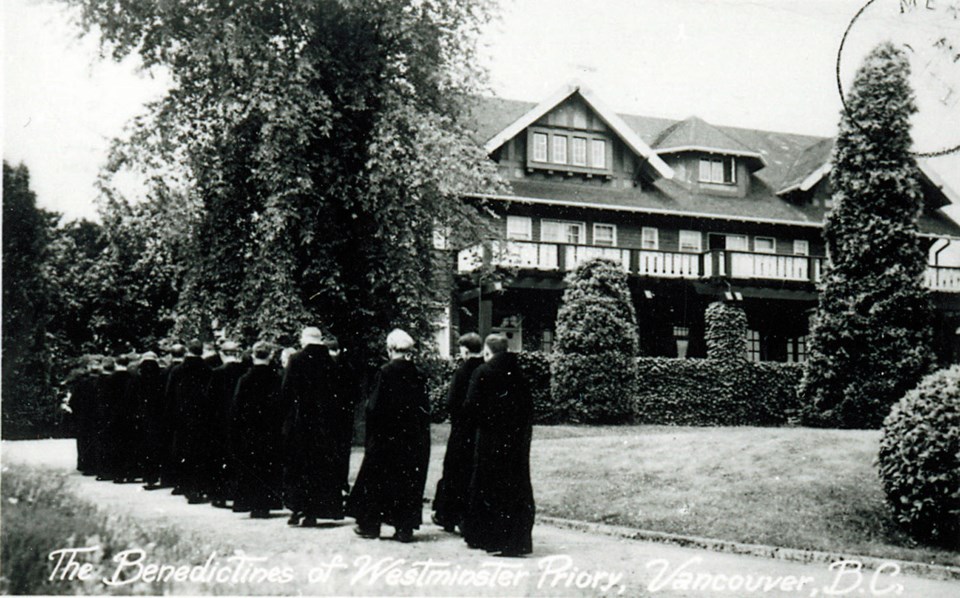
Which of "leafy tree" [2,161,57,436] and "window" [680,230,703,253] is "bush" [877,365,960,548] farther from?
"window" [680,230,703,253]

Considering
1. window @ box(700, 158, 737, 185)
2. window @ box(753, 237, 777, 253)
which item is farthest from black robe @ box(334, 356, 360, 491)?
window @ box(753, 237, 777, 253)

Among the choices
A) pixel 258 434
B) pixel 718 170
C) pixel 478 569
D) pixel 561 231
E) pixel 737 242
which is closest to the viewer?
pixel 478 569

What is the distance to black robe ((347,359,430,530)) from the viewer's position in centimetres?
912

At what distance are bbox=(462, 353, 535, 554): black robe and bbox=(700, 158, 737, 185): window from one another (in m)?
21.2

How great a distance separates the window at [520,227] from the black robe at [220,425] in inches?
629

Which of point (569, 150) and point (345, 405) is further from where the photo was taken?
point (569, 150)

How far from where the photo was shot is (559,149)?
26.9 metres

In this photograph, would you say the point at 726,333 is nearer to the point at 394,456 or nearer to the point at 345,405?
the point at 345,405

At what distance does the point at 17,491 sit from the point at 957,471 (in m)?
7.69

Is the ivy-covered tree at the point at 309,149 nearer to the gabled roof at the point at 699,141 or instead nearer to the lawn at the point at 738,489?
the lawn at the point at 738,489

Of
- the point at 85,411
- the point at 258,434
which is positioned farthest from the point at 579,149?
the point at 258,434

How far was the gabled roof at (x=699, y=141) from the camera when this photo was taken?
28062 millimetres

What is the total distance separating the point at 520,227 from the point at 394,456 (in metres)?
18.5

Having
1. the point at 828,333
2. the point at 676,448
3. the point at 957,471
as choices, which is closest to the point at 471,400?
the point at 957,471
